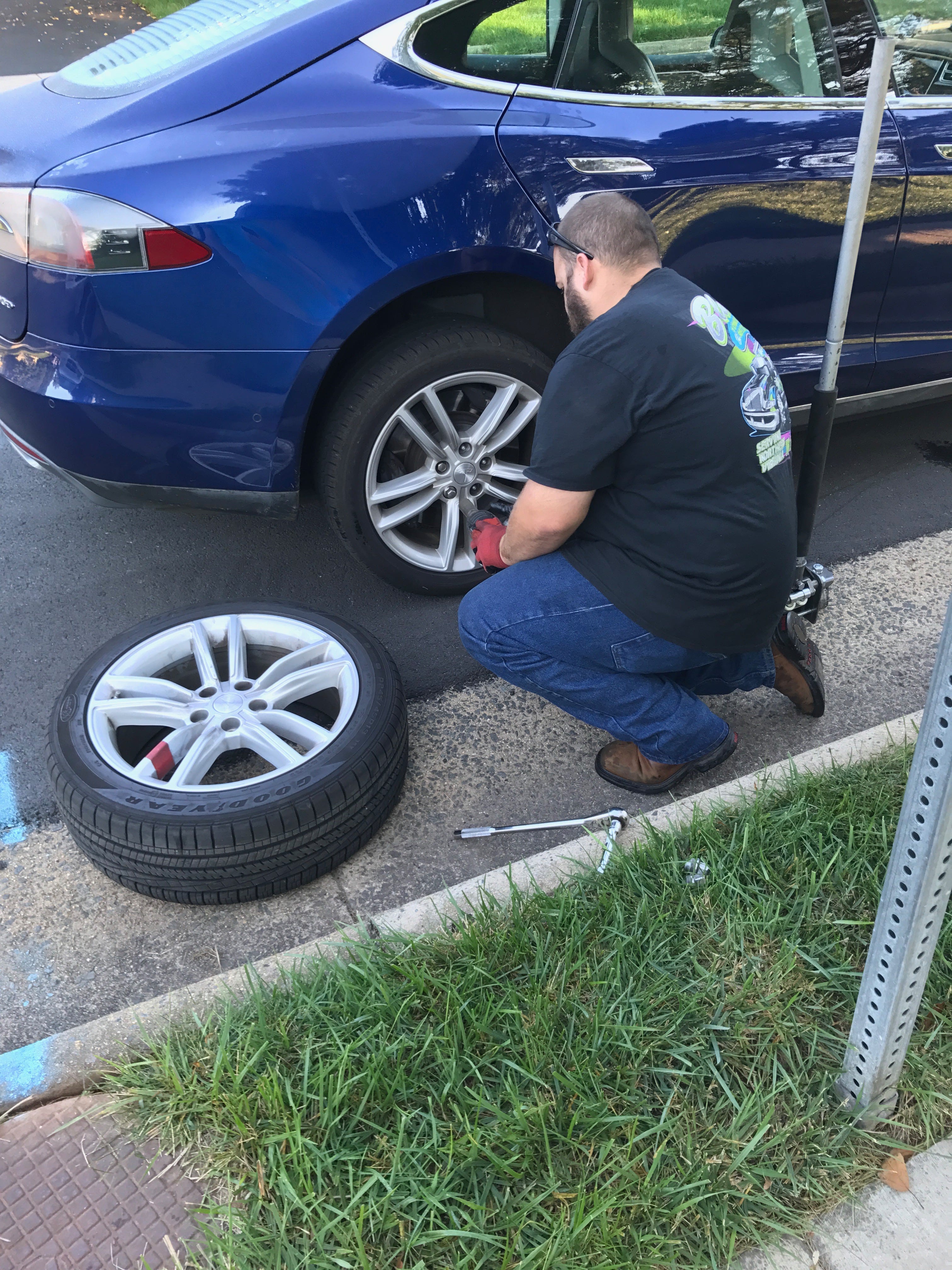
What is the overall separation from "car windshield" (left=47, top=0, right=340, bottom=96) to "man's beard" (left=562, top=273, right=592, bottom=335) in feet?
3.53

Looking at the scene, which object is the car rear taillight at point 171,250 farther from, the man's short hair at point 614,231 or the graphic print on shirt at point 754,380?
the graphic print on shirt at point 754,380

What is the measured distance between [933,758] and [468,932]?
0.98 metres

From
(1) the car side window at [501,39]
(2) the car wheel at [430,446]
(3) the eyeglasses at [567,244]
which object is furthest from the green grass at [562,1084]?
(1) the car side window at [501,39]

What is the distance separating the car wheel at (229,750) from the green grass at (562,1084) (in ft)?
1.10

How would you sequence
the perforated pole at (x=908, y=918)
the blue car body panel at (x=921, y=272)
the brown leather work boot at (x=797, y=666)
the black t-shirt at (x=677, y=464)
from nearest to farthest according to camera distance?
the perforated pole at (x=908, y=918) → the black t-shirt at (x=677, y=464) → the brown leather work boot at (x=797, y=666) → the blue car body panel at (x=921, y=272)


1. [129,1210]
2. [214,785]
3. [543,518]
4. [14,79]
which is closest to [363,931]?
[214,785]

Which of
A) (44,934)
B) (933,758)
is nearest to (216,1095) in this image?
(44,934)

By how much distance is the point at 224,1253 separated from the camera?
4.72 feet

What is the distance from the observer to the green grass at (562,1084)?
1.47 meters

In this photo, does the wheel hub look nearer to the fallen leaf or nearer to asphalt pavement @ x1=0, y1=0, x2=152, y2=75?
the fallen leaf

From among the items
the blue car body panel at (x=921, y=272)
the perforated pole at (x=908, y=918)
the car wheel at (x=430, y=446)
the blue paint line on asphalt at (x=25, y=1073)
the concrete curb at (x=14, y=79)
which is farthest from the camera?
the concrete curb at (x=14, y=79)

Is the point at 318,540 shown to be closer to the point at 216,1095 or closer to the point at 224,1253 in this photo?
the point at 216,1095

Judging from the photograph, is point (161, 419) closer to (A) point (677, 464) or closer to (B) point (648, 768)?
(A) point (677, 464)

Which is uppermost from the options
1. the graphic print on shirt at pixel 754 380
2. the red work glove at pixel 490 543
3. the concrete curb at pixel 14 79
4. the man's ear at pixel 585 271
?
the concrete curb at pixel 14 79
